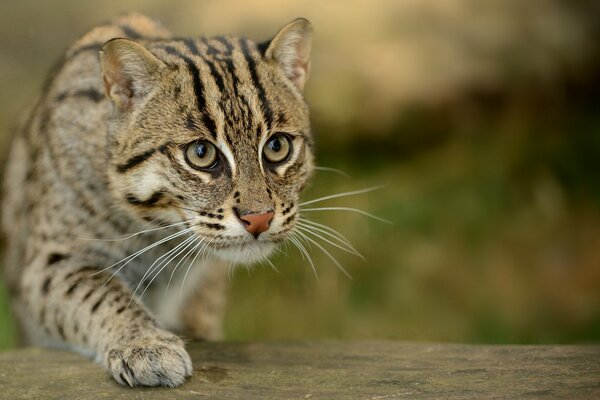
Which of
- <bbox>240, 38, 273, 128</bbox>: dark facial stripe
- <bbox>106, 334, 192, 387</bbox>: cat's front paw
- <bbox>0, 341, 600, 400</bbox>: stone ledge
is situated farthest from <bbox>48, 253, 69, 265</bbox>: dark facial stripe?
<bbox>240, 38, 273, 128</bbox>: dark facial stripe

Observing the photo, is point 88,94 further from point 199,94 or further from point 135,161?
point 199,94

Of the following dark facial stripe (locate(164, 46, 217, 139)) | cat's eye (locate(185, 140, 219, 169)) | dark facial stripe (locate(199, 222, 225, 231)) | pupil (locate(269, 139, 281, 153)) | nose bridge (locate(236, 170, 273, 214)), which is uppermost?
dark facial stripe (locate(164, 46, 217, 139))

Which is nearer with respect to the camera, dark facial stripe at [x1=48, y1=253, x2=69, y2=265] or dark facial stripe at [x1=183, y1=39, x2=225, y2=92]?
dark facial stripe at [x1=183, y1=39, x2=225, y2=92]

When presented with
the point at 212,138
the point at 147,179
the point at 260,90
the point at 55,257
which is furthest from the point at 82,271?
the point at 260,90

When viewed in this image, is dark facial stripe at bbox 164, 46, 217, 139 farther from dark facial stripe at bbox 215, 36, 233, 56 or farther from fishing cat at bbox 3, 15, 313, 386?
dark facial stripe at bbox 215, 36, 233, 56

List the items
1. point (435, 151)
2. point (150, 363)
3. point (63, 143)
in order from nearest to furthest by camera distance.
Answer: point (150, 363), point (63, 143), point (435, 151)

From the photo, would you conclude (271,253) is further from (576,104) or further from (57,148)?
(576,104)

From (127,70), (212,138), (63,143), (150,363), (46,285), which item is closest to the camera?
(150,363)
